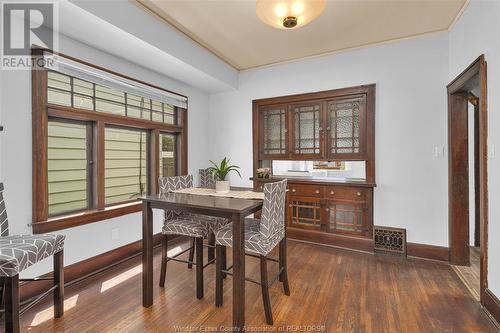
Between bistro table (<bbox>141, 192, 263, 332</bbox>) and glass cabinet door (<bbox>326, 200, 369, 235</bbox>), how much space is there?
1870 mm

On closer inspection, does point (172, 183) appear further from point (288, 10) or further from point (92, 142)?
point (288, 10)

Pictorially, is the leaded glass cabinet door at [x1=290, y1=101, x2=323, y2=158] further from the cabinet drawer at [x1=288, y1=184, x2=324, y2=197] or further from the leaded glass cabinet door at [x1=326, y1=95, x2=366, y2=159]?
the cabinet drawer at [x1=288, y1=184, x2=324, y2=197]

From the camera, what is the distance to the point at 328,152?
3645 mm

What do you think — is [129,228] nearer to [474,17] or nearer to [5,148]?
[5,148]

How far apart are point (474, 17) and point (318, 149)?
208cm

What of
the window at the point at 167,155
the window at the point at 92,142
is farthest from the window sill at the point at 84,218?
the window at the point at 167,155

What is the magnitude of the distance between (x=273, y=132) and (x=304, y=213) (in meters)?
1.37

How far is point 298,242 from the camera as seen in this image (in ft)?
12.3

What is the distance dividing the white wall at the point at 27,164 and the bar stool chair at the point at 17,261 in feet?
0.86

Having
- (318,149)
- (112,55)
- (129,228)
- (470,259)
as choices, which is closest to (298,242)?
(318,149)

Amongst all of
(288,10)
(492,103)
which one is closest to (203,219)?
(288,10)

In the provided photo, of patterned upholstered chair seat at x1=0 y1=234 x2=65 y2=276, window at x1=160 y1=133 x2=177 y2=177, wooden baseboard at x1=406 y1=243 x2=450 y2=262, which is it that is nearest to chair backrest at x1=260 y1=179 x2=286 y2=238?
patterned upholstered chair seat at x1=0 y1=234 x2=65 y2=276

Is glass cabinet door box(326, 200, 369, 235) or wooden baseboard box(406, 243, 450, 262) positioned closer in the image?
wooden baseboard box(406, 243, 450, 262)

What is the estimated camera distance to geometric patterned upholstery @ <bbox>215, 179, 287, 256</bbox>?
1.90 metres
